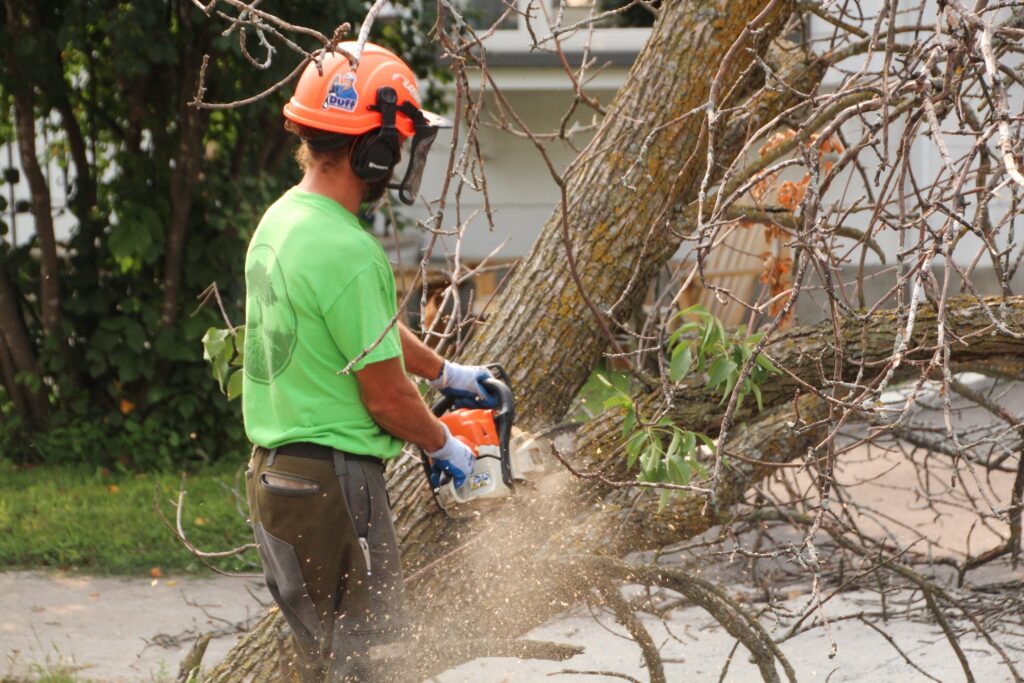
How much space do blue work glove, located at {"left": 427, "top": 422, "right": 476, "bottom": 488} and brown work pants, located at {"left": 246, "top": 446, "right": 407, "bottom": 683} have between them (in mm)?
148

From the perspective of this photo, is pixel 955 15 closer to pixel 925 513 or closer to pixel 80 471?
pixel 925 513

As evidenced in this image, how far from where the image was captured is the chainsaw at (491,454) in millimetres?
2980

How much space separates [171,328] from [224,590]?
6.93 feet

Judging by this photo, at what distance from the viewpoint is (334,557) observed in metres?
2.86

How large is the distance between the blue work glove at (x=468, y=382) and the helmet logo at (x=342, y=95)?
767mm

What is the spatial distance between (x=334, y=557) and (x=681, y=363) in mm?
1125

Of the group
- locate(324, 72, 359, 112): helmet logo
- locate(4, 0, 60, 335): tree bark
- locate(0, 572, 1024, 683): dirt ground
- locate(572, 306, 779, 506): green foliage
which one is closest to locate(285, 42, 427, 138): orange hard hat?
locate(324, 72, 359, 112): helmet logo

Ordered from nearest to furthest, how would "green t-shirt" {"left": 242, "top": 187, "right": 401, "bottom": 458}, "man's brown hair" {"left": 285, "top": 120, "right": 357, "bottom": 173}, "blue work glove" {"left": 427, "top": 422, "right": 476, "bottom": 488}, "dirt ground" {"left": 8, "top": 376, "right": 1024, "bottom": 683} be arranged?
"green t-shirt" {"left": 242, "top": 187, "right": 401, "bottom": 458}
"man's brown hair" {"left": 285, "top": 120, "right": 357, "bottom": 173}
"blue work glove" {"left": 427, "top": 422, "right": 476, "bottom": 488}
"dirt ground" {"left": 8, "top": 376, "right": 1024, "bottom": 683}

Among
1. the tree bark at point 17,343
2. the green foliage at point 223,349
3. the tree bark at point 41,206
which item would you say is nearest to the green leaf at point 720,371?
the green foliage at point 223,349

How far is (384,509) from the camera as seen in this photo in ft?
9.52

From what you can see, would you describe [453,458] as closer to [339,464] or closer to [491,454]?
[491,454]

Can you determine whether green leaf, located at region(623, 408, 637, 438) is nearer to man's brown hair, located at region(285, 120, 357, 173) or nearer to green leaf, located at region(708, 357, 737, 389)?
green leaf, located at region(708, 357, 737, 389)

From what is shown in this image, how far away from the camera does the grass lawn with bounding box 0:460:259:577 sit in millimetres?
5695

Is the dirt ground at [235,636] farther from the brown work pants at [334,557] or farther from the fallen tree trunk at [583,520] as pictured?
the brown work pants at [334,557]
